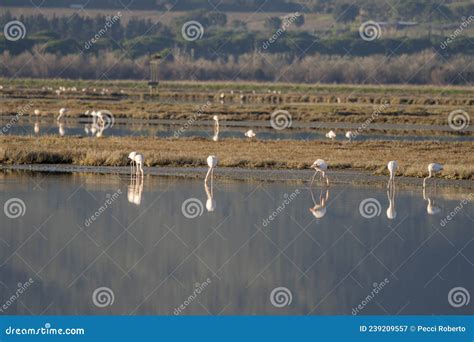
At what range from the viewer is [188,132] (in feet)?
133

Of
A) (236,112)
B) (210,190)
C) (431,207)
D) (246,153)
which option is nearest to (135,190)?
(210,190)

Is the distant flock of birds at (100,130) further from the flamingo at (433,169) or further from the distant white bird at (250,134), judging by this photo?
the flamingo at (433,169)

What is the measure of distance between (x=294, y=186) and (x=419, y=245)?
6.50 meters

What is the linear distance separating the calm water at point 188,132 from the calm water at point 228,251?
1518cm

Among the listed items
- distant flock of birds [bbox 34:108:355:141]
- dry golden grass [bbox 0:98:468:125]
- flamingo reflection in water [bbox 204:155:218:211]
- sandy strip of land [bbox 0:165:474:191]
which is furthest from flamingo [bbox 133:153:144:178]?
dry golden grass [bbox 0:98:468:125]

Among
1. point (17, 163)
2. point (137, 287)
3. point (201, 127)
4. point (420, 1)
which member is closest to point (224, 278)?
point (137, 287)

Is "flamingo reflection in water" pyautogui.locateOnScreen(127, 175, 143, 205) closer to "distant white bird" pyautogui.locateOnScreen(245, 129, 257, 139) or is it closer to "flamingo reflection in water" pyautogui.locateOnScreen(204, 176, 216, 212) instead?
"flamingo reflection in water" pyautogui.locateOnScreen(204, 176, 216, 212)

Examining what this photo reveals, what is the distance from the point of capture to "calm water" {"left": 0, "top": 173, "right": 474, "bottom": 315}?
14.5 meters

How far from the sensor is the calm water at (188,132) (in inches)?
1513

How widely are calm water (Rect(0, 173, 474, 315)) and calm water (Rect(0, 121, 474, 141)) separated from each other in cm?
1518

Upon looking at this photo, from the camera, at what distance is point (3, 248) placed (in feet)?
56.1

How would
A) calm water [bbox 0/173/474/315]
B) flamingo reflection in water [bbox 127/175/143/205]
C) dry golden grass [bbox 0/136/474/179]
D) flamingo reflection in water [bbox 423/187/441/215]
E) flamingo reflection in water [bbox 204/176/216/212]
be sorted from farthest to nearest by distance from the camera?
1. dry golden grass [bbox 0/136/474/179]
2. flamingo reflection in water [bbox 127/175/143/205]
3. flamingo reflection in water [bbox 423/187/441/215]
4. flamingo reflection in water [bbox 204/176/216/212]
5. calm water [bbox 0/173/474/315]

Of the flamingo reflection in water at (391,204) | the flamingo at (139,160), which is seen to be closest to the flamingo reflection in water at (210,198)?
the flamingo at (139,160)

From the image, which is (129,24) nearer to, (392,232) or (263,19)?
(263,19)
